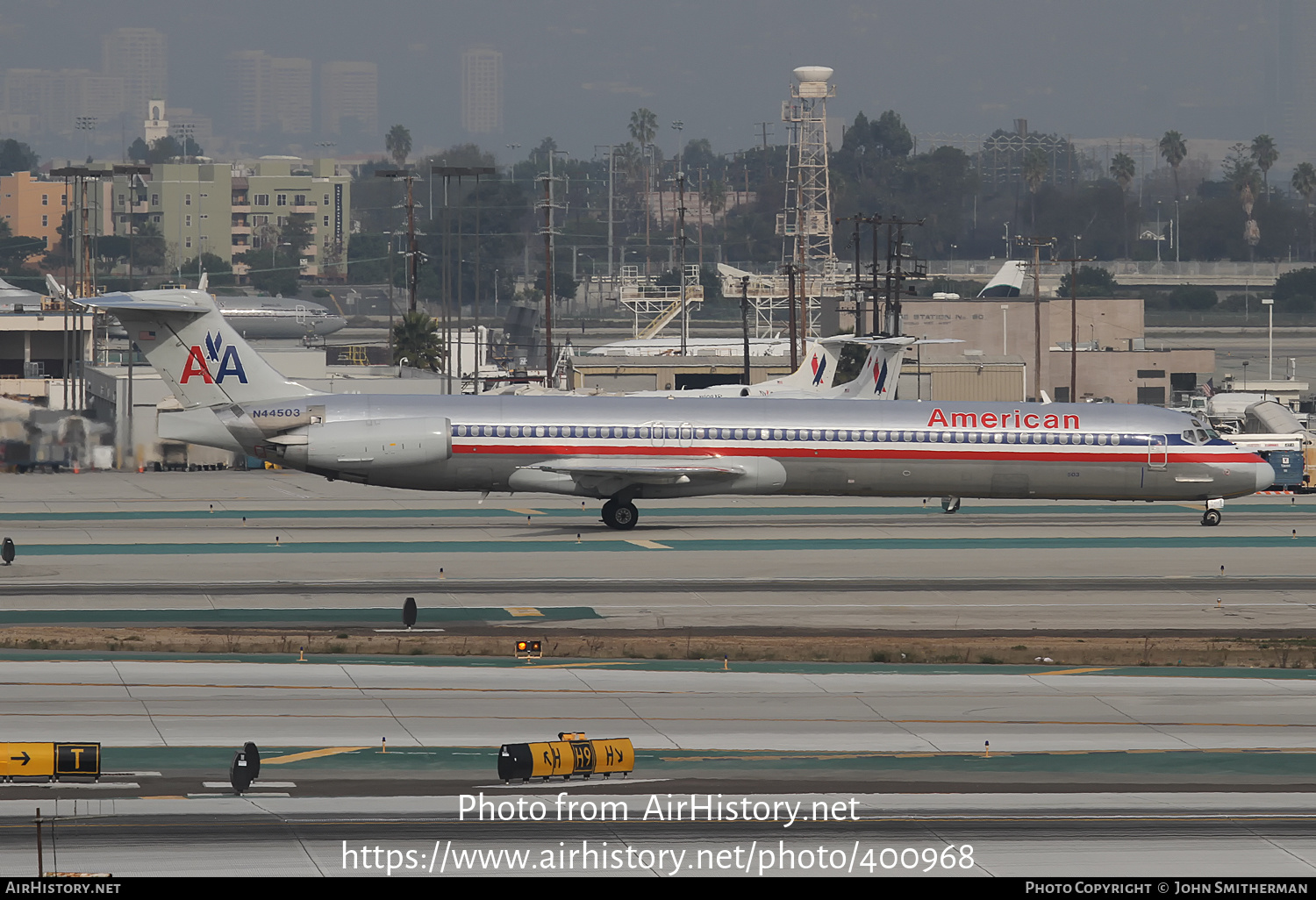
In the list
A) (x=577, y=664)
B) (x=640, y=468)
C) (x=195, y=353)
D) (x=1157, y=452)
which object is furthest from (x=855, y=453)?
(x=577, y=664)

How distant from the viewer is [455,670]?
27.0 metres

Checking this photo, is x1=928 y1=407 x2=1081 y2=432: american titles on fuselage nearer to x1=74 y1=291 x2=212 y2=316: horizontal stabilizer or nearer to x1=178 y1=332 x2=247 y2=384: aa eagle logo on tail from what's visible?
x1=178 y1=332 x2=247 y2=384: aa eagle logo on tail

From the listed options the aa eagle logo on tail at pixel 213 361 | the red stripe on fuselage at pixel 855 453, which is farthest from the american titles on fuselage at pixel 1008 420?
the aa eagle logo on tail at pixel 213 361

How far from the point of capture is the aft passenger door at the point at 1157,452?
153 ft

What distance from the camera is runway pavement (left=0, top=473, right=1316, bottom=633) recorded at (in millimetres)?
33219

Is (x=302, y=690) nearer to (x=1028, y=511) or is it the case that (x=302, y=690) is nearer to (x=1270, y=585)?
(x=1270, y=585)

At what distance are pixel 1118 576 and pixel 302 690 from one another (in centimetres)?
2107

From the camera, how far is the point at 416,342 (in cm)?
9800

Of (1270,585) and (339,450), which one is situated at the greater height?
(339,450)

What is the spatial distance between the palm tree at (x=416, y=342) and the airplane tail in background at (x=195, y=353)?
52.7 metres

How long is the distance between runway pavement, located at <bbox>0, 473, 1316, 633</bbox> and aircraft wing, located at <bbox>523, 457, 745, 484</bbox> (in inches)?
67.2

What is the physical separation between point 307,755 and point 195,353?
82.7 ft

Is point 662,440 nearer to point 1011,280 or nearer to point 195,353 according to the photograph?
point 195,353

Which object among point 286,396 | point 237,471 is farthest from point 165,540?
point 237,471
